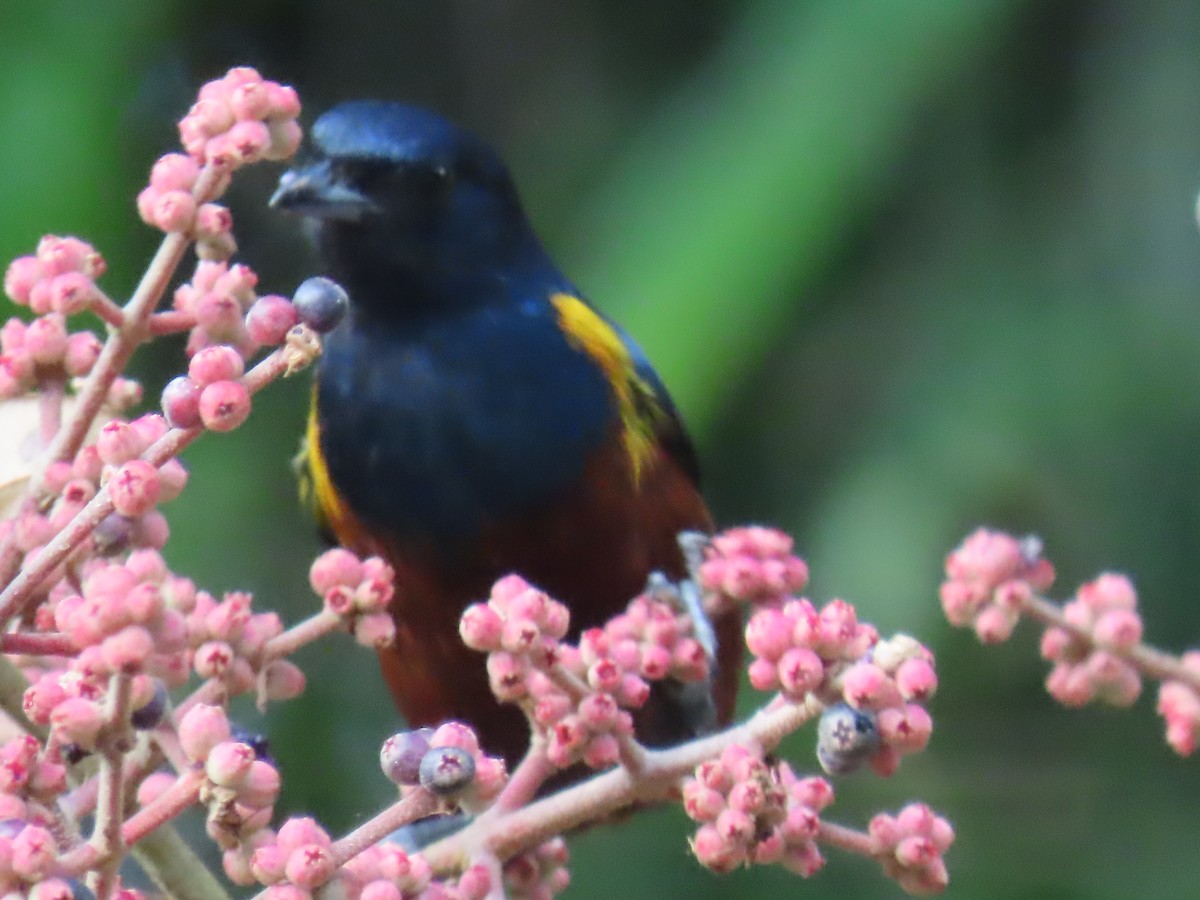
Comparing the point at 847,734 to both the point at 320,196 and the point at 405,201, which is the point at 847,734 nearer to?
the point at 320,196

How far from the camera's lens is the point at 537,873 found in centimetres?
100

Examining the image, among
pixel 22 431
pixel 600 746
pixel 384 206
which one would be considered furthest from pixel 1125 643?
pixel 384 206

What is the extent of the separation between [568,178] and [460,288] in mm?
1036

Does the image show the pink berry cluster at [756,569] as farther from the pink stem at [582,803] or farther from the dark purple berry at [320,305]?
the dark purple berry at [320,305]

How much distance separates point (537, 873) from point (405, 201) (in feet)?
2.39

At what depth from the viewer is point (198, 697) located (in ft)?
2.39

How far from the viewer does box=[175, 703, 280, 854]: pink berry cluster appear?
2.00ft

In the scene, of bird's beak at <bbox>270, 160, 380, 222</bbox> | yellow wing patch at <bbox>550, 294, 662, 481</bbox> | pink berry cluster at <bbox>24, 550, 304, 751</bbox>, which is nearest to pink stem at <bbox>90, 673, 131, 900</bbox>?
pink berry cluster at <bbox>24, 550, 304, 751</bbox>

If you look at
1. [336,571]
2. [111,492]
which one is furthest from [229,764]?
[336,571]

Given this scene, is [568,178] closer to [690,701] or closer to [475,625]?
[690,701]

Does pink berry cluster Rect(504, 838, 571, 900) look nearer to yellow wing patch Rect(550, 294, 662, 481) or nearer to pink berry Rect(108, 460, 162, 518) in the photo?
pink berry Rect(108, 460, 162, 518)

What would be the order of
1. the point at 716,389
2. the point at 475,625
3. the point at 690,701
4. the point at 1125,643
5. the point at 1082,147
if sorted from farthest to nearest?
the point at 1082,147, the point at 716,389, the point at 690,701, the point at 1125,643, the point at 475,625

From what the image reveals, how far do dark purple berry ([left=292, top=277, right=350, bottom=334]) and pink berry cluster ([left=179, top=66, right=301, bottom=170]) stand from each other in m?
0.08

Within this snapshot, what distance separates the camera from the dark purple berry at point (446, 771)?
2.08 feet
